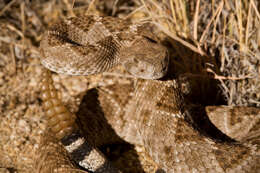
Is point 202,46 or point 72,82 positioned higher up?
point 202,46

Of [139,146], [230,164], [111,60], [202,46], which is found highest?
[202,46]

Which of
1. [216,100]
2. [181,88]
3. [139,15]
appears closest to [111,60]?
[181,88]

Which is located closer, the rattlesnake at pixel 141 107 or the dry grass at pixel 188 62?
the rattlesnake at pixel 141 107

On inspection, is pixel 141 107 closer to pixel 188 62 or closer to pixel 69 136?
pixel 69 136

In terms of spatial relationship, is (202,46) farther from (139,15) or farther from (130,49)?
(139,15)

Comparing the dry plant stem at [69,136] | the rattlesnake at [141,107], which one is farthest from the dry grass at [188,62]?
the dry plant stem at [69,136]

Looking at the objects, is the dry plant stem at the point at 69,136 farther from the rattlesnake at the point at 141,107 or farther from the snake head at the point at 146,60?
the snake head at the point at 146,60

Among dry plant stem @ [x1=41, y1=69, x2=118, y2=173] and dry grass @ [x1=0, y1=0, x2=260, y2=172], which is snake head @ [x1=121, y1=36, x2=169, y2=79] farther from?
dry plant stem @ [x1=41, y1=69, x2=118, y2=173]
